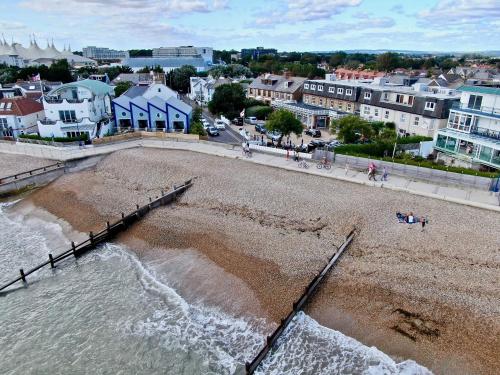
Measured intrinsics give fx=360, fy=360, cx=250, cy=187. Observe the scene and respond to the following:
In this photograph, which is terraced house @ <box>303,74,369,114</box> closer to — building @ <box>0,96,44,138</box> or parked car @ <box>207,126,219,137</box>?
parked car @ <box>207,126,219,137</box>

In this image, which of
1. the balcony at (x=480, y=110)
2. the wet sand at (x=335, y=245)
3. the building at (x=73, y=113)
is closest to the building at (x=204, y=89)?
A: the building at (x=73, y=113)

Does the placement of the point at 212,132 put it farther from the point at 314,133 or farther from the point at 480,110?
the point at 480,110

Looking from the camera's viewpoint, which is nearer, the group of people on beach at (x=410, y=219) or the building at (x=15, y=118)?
the group of people on beach at (x=410, y=219)

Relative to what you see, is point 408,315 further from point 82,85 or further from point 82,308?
point 82,85

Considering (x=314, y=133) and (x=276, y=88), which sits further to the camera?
(x=276, y=88)

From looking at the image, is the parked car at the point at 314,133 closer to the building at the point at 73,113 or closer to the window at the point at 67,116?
the building at the point at 73,113

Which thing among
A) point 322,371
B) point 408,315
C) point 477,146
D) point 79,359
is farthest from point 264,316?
point 477,146

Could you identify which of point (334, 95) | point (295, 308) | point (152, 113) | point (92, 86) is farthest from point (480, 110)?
point (92, 86)
